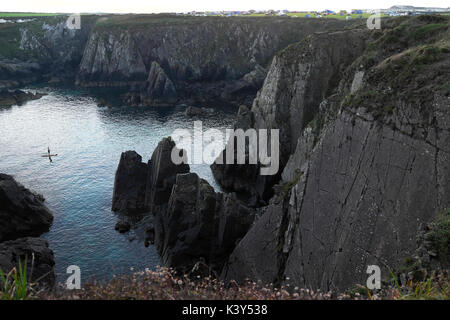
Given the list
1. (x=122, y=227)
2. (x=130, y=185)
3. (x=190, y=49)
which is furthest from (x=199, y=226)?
(x=190, y=49)

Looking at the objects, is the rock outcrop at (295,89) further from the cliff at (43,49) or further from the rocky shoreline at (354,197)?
the cliff at (43,49)

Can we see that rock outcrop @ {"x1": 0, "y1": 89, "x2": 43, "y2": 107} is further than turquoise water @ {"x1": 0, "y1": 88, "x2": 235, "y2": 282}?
Yes

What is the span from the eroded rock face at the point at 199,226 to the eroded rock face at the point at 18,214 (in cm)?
1693

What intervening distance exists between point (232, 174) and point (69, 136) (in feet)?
149

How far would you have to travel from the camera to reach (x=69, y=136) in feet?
286

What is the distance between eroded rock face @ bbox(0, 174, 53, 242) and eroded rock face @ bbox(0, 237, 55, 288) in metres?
6.20

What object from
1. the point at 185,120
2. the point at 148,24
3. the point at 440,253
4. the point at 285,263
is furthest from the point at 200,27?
the point at 440,253

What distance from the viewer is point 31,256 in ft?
123

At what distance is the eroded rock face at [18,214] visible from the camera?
46156 millimetres

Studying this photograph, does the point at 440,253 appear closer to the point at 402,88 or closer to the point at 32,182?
the point at 402,88

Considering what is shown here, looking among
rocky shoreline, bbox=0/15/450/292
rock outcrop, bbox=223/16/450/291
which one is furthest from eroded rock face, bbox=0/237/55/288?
rock outcrop, bbox=223/16/450/291

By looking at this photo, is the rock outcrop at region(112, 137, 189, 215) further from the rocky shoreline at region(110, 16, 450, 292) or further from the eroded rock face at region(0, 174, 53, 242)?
the eroded rock face at region(0, 174, 53, 242)

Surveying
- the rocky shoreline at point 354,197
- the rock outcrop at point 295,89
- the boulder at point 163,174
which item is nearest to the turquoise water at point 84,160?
the boulder at point 163,174

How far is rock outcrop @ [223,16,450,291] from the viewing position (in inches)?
898
